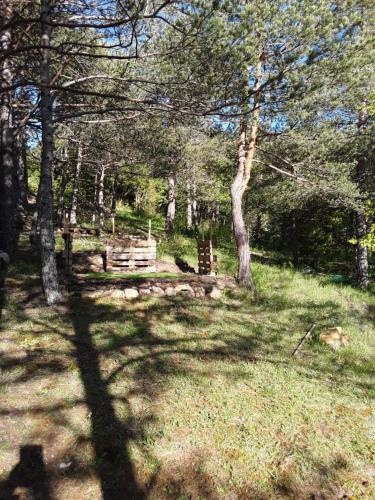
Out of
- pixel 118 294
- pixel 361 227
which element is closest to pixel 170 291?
pixel 118 294

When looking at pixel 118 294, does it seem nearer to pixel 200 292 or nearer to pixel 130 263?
pixel 200 292

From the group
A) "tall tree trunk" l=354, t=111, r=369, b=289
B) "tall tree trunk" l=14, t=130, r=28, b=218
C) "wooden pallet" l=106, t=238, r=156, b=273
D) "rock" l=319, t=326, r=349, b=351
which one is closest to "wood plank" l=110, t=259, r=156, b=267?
"wooden pallet" l=106, t=238, r=156, b=273

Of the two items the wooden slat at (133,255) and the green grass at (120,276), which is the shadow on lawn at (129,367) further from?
the wooden slat at (133,255)

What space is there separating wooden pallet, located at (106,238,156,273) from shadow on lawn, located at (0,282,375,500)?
3585mm

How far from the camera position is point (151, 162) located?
13125 mm

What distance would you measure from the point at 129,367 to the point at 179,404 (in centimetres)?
116

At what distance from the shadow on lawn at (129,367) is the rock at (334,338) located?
35.7 inches

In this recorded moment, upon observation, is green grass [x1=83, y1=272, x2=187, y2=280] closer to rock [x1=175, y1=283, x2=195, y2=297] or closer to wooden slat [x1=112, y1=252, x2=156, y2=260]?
wooden slat [x1=112, y1=252, x2=156, y2=260]

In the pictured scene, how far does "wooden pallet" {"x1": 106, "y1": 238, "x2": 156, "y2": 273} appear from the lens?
38.3 ft

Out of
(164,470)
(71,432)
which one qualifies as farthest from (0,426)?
(164,470)

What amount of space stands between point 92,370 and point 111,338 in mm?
1120

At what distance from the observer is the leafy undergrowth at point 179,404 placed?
3.45 metres

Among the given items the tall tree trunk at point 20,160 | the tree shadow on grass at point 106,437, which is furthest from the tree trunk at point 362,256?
the tall tree trunk at point 20,160

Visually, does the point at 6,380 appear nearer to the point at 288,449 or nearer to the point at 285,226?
the point at 288,449
